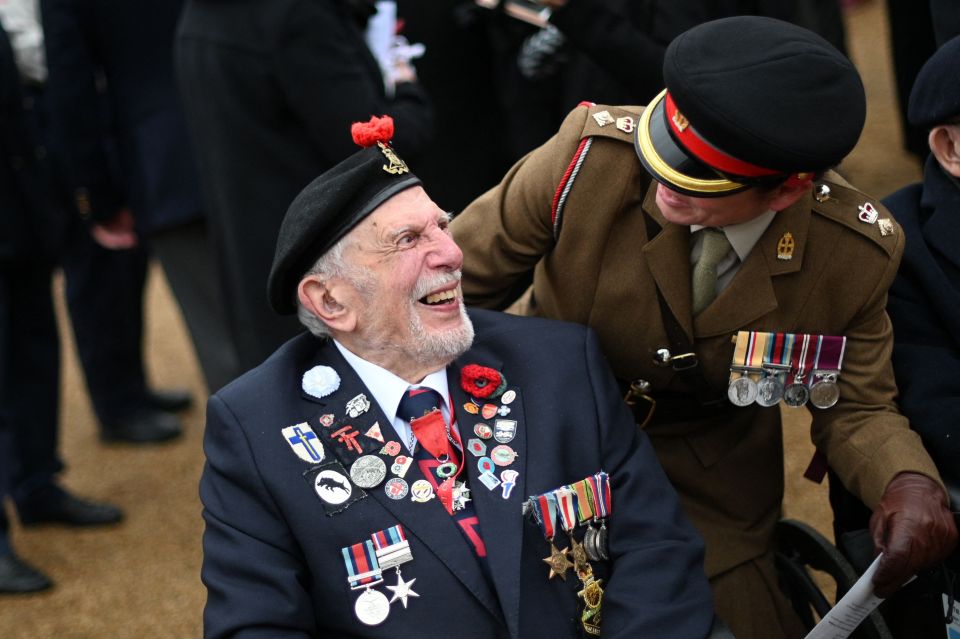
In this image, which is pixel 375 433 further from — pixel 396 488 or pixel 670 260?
pixel 670 260

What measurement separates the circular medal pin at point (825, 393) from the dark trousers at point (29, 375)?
3.12m

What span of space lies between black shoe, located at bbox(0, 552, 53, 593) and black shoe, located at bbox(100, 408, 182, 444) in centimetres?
123

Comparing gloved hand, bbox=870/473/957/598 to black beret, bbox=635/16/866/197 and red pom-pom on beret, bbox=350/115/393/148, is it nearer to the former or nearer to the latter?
black beret, bbox=635/16/866/197

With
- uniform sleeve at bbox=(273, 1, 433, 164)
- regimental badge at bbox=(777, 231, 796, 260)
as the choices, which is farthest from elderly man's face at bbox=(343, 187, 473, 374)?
uniform sleeve at bbox=(273, 1, 433, 164)

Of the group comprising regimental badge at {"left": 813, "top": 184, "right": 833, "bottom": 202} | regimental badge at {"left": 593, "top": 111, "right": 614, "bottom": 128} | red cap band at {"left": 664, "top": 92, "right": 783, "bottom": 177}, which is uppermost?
red cap band at {"left": 664, "top": 92, "right": 783, "bottom": 177}

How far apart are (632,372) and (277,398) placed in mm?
874

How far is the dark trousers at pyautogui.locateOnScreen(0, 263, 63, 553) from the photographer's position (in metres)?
4.73

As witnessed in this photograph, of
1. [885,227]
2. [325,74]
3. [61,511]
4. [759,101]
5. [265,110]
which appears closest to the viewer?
[759,101]

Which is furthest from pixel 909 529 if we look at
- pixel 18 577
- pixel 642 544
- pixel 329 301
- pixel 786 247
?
pixel 18 577

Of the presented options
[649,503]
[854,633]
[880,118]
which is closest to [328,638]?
[649,503]

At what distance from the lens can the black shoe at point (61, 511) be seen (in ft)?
16.3

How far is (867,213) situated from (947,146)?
0.94 ft

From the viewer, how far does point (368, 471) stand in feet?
8.59

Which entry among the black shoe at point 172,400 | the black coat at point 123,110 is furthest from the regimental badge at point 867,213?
the black shoe at point 172,400
